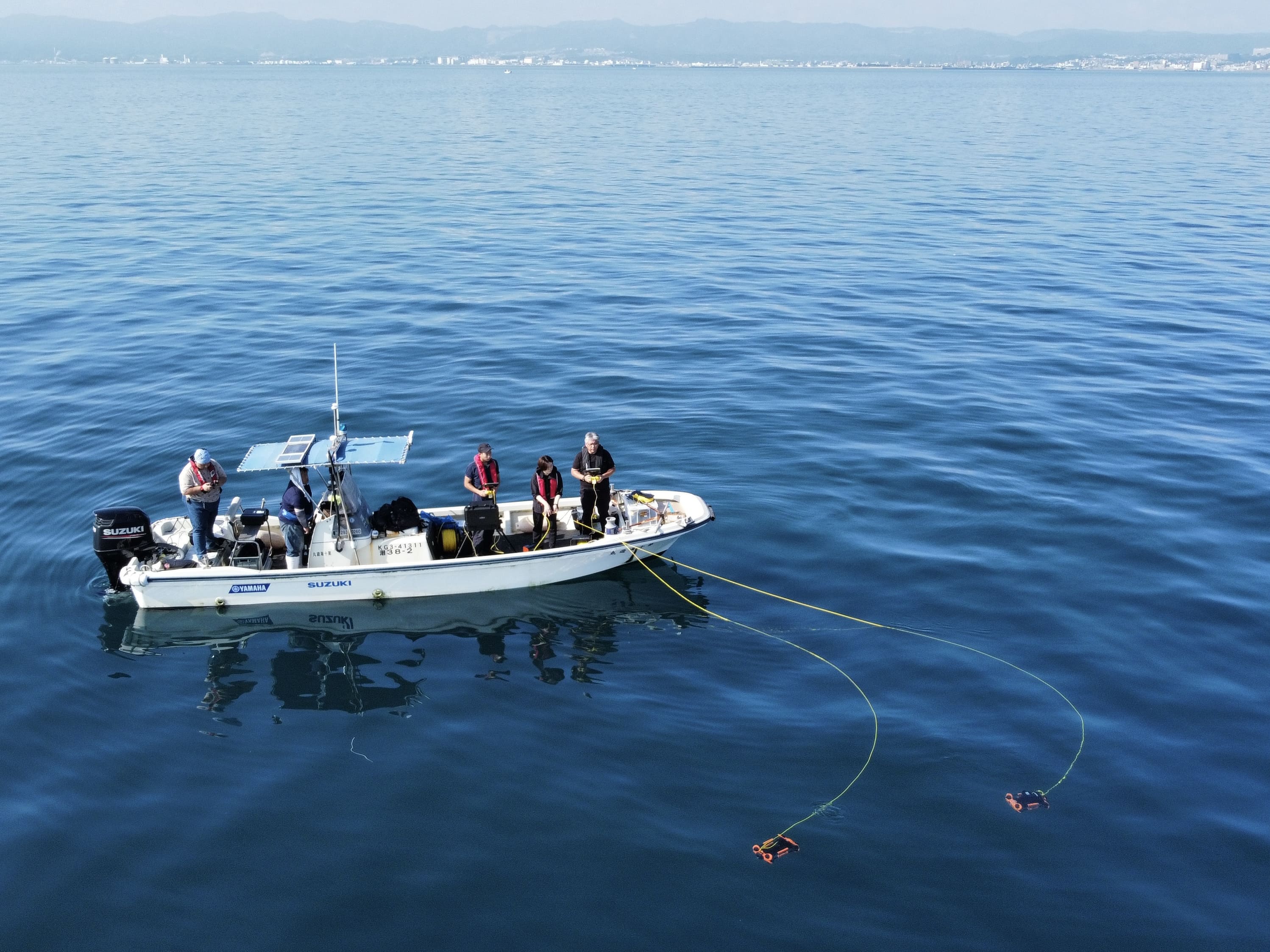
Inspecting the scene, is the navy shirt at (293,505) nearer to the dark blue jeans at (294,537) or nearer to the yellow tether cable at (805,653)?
the dark blue jeans at (294,537)

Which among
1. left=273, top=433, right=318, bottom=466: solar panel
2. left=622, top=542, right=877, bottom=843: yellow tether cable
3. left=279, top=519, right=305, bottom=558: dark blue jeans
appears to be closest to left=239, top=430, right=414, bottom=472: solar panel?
left=273, top=433, right=318, bottom=466: solar panel

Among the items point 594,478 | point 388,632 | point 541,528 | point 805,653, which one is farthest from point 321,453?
point 805,653

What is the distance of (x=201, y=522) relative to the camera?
1658 cm

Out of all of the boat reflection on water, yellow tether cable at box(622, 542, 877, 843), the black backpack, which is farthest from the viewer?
the black backpack

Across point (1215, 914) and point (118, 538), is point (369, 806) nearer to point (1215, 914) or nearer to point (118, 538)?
point (118, 538)

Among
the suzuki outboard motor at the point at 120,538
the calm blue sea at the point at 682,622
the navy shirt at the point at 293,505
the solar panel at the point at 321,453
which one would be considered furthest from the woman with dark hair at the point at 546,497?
the suzuki outboard motor at the point at 120,538

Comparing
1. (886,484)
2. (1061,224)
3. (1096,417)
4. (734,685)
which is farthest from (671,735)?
(1061,224)

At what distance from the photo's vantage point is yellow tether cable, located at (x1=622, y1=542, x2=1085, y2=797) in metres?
12.9

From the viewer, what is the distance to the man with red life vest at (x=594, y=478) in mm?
16844

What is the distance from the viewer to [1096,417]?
24359 mm

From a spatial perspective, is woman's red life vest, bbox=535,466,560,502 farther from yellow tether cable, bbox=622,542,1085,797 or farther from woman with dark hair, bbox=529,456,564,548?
yellow tether cable, bbox=622,542,1085,797

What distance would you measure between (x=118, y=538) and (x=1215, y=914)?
1673 centimetres

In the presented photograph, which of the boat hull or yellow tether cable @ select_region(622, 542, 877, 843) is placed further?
the boat hull

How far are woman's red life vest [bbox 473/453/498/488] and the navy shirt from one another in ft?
A: 9.76
